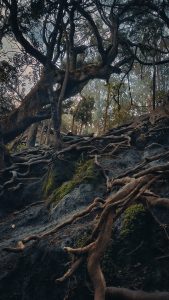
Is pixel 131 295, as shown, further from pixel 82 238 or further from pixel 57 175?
pixel 57 175

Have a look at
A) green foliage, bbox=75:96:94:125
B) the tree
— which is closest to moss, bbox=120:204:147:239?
the tree

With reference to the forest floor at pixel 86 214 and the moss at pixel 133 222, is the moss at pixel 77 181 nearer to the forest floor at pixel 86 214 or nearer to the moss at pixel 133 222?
the forest floor at pixel 86 214

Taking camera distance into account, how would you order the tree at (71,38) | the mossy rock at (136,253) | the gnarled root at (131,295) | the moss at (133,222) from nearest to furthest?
1. the gnarled root at (131,295)
2. the mossy rock at (136,253)
3. the moss at (133,222)
4. the tree at (71,38)

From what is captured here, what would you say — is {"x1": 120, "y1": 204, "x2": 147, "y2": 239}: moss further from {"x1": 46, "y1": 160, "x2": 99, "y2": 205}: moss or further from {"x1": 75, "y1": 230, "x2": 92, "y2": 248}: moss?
{"x1": 46, "y1": 160, "x2": 99, "y2": 205}: moss

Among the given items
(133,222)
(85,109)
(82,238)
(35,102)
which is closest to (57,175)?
(82,238)

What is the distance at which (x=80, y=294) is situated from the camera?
17.0ft

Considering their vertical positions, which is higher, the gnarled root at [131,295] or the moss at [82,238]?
the moss at [82,238]

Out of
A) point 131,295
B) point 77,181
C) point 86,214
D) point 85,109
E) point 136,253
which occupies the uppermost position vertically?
point 85,109

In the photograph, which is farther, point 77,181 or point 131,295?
point 77,181

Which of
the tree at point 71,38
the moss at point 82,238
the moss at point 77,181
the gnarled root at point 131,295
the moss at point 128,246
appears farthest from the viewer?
the tree at point 71,38

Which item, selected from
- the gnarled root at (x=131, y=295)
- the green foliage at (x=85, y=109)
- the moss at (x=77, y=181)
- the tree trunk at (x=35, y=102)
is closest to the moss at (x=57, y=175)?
the moss at (x=77, y=181)

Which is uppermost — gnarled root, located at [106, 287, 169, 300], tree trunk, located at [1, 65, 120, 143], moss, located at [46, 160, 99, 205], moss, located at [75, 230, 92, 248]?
tree trunk, located at [1, 65, 120, 143]

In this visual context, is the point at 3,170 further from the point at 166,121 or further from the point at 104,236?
the point at 104,236

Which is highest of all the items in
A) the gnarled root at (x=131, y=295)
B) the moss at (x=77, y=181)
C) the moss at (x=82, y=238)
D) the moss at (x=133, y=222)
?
the moss at (x=77, y=181)
